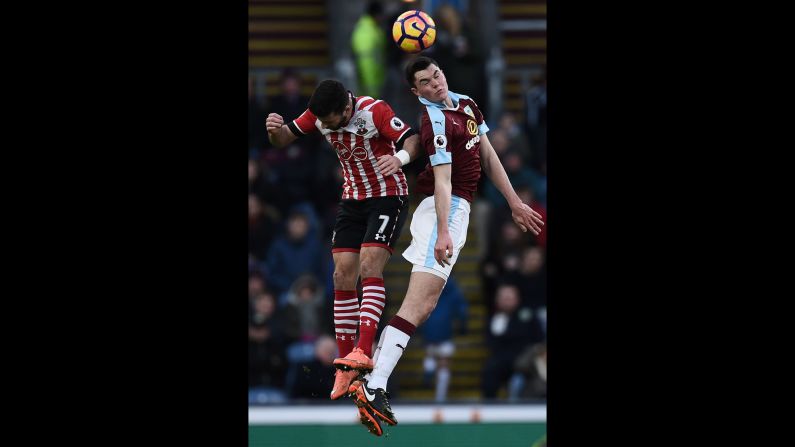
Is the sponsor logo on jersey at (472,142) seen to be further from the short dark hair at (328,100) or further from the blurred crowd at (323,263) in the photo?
the blurred crowd at (323,263)

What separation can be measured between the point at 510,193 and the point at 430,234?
0.93 m

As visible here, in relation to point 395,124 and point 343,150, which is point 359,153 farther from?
point 395,124

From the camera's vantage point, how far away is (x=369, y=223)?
39.6 ft

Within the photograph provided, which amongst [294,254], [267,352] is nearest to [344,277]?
[294,254]

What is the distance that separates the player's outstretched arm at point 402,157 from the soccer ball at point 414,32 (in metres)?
0.84

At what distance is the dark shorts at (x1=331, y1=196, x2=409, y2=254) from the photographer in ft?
39.4

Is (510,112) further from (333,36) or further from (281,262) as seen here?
(281,262)

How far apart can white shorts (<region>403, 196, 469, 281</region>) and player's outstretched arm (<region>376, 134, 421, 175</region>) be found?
0.55 meters

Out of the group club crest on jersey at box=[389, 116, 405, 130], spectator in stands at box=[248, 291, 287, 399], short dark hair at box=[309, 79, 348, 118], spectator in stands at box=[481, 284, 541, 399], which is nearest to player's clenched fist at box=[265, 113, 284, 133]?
short dark hair at box=[309, 79, 348, 118]

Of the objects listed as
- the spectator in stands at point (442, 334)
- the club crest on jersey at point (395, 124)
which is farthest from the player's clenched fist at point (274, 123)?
the spectator in stands at point (442, 334)

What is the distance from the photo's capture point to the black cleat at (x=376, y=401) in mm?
11633

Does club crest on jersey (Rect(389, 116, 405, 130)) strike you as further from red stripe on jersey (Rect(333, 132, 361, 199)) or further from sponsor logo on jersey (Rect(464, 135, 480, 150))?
sponsor logo on jersey (Rect(464, 135, 480, 150))
